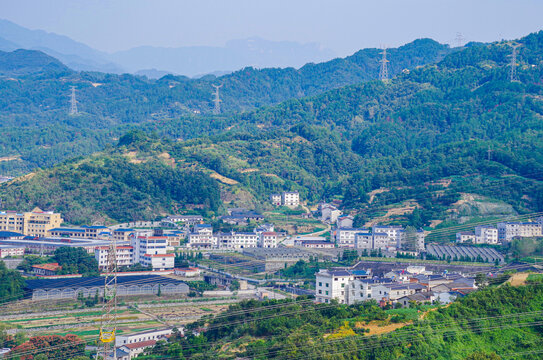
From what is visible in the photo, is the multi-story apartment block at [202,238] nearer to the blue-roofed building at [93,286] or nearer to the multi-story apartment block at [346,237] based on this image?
the multi-story apartment block at [346,237]

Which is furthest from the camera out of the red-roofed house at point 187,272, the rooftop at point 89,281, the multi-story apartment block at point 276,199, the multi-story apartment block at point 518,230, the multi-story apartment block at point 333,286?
the multi-story apartment block at point 276,199

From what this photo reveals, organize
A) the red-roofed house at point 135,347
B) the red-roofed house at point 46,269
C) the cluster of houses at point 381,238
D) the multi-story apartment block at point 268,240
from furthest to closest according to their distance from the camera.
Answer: the multi-story apartment block at point 268,240, the cluster of houses at point 381,238, the red-roofed house at point 46,269, the red-roofed house at point 135,347

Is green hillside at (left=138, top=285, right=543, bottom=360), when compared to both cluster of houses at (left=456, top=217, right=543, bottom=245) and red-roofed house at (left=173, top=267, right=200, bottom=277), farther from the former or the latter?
cluster of houses at (left=456, top=217, right=543, bottom=245)

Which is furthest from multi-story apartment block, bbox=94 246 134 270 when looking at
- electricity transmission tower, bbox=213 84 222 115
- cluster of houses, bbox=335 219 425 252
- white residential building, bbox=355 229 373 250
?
electricity transmission tower, bbox=213 84 222 115

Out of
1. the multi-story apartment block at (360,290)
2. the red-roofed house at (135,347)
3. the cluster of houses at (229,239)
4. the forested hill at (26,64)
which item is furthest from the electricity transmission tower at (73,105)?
the red-roofed house at (135,347)

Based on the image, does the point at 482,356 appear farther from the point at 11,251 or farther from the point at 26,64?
the point at 26,64

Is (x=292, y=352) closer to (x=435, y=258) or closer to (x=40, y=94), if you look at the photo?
(x=435, y=258)
